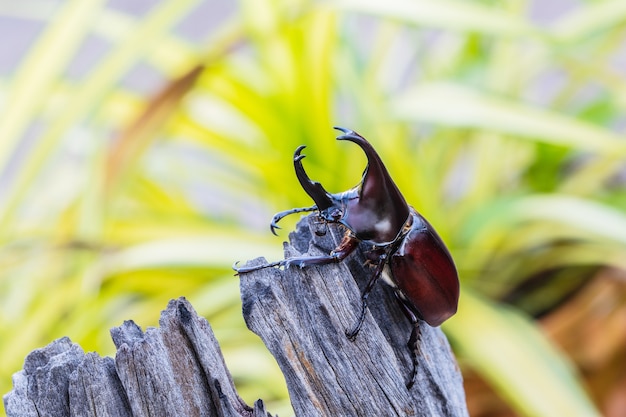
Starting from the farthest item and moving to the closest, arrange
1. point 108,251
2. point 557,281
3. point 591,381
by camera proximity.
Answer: point 557,281, point 591,381, point 108,251

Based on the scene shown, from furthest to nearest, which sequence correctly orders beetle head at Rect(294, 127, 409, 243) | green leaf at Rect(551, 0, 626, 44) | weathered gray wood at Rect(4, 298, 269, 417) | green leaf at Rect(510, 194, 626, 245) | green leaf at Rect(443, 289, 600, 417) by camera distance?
green leaf at Rect(551, 0, 626, 44)
green leaf at Rect(510, 194, 626, 245)
green leaf at Rect(443, 289, 600, 417)
beetle head at Rect(294, 127, 409, 243)
weathered gray wood at Rect(4, 298, 269, 417)

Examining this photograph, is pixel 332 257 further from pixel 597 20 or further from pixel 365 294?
pixel 597 20

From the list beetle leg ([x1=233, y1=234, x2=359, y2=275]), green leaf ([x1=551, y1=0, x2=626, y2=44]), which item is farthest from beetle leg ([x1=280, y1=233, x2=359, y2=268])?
green leaf ([x1=551, y1=0, x2=626, y2=44])

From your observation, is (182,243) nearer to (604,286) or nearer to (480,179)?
(480,179)

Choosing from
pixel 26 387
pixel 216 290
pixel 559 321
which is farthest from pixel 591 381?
pixel 26 387

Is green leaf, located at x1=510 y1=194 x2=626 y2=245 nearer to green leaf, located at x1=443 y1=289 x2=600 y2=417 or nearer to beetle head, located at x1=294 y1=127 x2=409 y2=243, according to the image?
green leaf, located at x1=443 y1=289 x2=600 y2=417

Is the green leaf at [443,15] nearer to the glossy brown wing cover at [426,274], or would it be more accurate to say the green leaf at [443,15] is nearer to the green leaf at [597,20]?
the green leaf at [597,20]

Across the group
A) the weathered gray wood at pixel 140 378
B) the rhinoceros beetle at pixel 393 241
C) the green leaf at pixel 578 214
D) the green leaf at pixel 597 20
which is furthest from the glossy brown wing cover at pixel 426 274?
the green leaf at pixel 597 20
